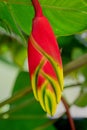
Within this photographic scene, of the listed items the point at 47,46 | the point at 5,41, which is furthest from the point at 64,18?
the point at 5,41

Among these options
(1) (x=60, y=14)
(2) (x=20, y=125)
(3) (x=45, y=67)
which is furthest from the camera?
(2) (x=20, y=125)

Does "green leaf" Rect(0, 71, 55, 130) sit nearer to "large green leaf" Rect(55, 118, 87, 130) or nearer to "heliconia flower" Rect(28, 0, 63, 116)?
"large green leaf" Rect(55, 118, 87, 130)

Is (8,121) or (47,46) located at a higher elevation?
(47,46)

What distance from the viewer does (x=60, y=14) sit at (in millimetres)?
493

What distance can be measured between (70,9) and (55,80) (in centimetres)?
16

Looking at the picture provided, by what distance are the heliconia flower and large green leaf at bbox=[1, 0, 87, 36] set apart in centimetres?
12

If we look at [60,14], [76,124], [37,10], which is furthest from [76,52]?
[37,10]

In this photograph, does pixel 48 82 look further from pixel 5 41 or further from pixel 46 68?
pixel 5 41

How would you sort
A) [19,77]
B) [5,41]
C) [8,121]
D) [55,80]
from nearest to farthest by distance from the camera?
[55,80], [8,121], [19,77], [5,41]

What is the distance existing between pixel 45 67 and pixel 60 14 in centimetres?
18

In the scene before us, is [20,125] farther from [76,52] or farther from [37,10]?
[37,10]

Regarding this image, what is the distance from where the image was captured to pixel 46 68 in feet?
1.08

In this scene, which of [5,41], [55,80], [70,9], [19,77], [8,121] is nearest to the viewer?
[55,80]

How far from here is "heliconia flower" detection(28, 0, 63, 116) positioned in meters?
0.33
